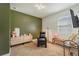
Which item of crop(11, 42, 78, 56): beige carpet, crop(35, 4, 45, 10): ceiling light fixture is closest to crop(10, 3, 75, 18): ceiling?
crop(35, 4, 45, 10): ceiling light fixture

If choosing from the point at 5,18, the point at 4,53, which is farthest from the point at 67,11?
the point at 4,53

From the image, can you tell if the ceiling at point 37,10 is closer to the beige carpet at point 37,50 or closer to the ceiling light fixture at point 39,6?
the ceiling light fixture at point 39,6

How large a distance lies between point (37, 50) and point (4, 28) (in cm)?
90

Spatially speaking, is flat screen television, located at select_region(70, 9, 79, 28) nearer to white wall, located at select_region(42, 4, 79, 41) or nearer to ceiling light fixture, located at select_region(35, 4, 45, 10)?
white wall, located at select_region(42, 4, 79, 41)

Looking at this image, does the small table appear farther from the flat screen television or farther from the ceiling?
the ceiling

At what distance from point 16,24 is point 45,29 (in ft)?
2.22

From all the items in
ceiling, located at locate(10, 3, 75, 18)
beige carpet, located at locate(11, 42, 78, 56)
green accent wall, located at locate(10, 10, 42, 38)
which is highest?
ceiling, located at locate(10, 3, 75, 18)

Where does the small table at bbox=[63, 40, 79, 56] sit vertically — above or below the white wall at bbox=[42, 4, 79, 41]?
below

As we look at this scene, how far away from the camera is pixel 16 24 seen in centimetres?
241

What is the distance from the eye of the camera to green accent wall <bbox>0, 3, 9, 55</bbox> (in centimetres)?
236

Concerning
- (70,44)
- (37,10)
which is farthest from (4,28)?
(70,44)

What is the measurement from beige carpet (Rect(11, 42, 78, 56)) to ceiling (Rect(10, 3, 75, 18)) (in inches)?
29.5

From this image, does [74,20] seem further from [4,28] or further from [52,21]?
[4,28]

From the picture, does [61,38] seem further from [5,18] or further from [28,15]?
[5,18]
